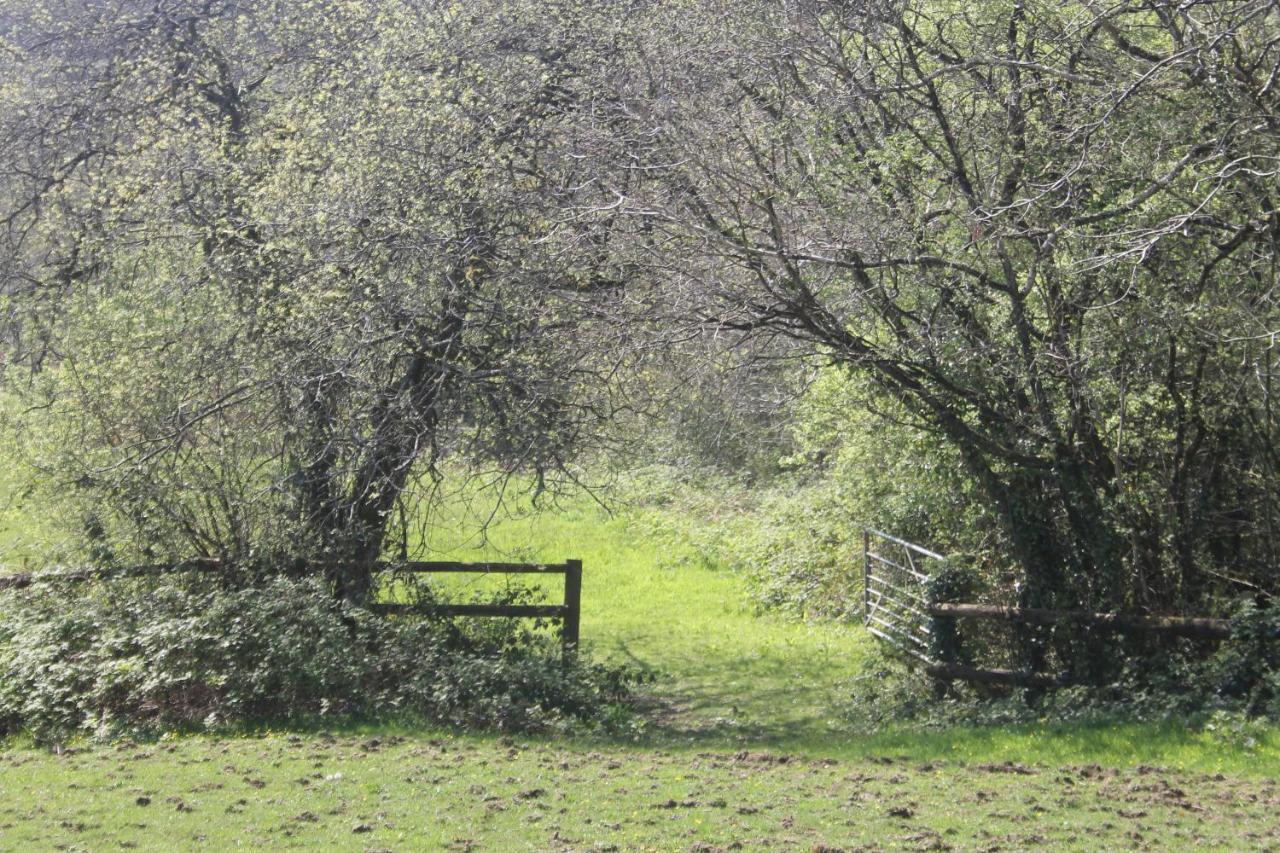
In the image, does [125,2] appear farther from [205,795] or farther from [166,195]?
[205,795]

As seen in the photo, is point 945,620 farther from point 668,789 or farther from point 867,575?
point 668,789

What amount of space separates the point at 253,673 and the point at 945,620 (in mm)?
6139

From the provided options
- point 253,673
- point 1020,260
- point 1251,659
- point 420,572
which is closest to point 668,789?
point 253,673

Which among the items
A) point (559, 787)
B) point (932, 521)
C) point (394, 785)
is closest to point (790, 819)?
Result: point (559, 787)

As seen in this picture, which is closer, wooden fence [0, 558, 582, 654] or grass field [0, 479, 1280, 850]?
grass field [0, 479, 1280, 850]

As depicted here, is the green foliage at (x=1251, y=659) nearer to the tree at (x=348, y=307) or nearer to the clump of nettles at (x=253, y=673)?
the clump of nettles at (x=253, y=673)

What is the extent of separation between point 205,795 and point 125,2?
11.4 metres

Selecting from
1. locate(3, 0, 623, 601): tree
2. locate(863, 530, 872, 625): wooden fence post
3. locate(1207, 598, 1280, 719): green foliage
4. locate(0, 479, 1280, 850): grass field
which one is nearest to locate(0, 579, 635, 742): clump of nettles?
locate(0, 479, 1280, 850): grass field

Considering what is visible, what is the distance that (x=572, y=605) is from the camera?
12.9 meters

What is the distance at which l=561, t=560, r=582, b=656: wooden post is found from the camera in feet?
42.0

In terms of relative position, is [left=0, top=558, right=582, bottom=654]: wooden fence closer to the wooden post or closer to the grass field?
the wooden post

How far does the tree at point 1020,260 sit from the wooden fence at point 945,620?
377 millimetres

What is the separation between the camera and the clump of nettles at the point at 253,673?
34.9ft

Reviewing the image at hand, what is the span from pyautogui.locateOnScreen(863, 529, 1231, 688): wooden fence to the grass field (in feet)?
3.51
